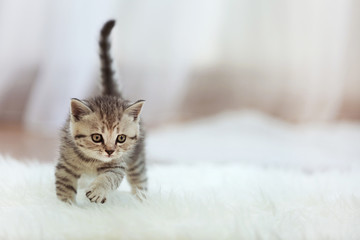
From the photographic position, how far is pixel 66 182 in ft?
2.94

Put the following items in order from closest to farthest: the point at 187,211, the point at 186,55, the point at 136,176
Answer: the point at 187,211
the point at 136,176
the point at 186,55

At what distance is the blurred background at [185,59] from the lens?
6.66 ft

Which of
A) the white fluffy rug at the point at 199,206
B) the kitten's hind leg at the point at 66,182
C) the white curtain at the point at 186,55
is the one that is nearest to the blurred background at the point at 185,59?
the white curtain at the point at 186,55

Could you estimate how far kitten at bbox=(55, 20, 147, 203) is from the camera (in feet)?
2.77

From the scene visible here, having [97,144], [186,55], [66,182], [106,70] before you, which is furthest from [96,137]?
[186,55]

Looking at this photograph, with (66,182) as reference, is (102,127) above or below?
above

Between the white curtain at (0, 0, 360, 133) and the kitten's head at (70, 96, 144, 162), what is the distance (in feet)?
3.58

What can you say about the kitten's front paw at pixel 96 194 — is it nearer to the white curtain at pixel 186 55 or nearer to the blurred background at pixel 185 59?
the blurred background at pixel 185 59

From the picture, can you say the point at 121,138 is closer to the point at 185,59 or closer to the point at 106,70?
the point at 106,70

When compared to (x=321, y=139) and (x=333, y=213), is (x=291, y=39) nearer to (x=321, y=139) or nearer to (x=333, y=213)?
(x=321, y=139)

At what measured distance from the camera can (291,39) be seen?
241 centimetres

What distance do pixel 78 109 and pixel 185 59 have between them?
4.62ft

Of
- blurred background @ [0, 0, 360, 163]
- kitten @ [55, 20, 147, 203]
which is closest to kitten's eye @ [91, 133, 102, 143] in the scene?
kitten @ [55, 20, 147, 203]

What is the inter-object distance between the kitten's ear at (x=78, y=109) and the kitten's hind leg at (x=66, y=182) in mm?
104
